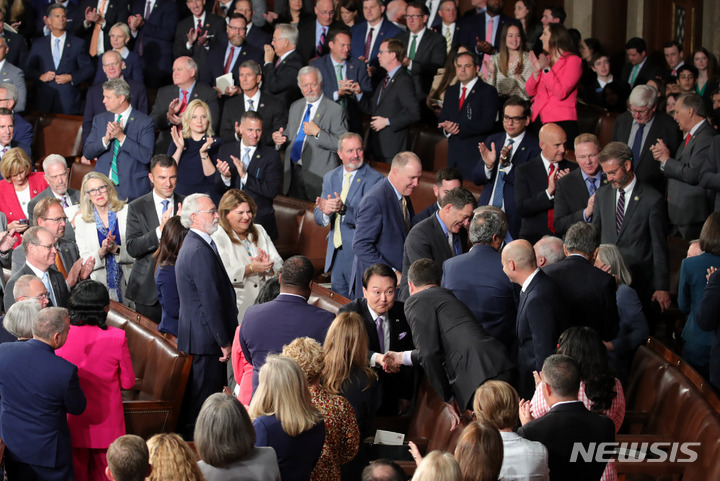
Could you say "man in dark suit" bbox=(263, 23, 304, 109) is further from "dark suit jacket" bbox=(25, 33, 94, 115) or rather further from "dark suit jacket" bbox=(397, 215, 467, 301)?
"dark suit jacket" bbox=(397, 215, 467, 301)

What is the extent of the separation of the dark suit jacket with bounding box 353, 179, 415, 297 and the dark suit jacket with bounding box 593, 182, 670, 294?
1373 millimetres

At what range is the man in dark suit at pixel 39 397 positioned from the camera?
464 cm

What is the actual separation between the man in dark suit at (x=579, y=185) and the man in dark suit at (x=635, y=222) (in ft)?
0.92

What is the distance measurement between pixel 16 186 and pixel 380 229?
319cm

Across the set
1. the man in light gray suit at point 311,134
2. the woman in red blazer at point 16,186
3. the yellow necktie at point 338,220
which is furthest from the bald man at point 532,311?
the woman in red blazer at point 16,186

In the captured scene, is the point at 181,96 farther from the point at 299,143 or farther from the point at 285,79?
the point at 299,143

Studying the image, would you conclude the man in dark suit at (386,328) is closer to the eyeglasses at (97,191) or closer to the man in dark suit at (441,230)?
the man in dark suit at (441,230)

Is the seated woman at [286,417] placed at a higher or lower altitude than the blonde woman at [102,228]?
higher

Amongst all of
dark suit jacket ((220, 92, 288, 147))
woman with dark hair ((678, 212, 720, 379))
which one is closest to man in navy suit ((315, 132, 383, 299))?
dark suit jacket ((220, 92, 288, 147))

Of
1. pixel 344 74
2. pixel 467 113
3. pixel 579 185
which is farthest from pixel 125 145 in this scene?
pixel 579 185

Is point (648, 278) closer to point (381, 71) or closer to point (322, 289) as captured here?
point (322, 289)

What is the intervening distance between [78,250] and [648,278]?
399cm

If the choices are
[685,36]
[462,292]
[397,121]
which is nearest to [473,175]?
[397,121]

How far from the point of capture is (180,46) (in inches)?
420
